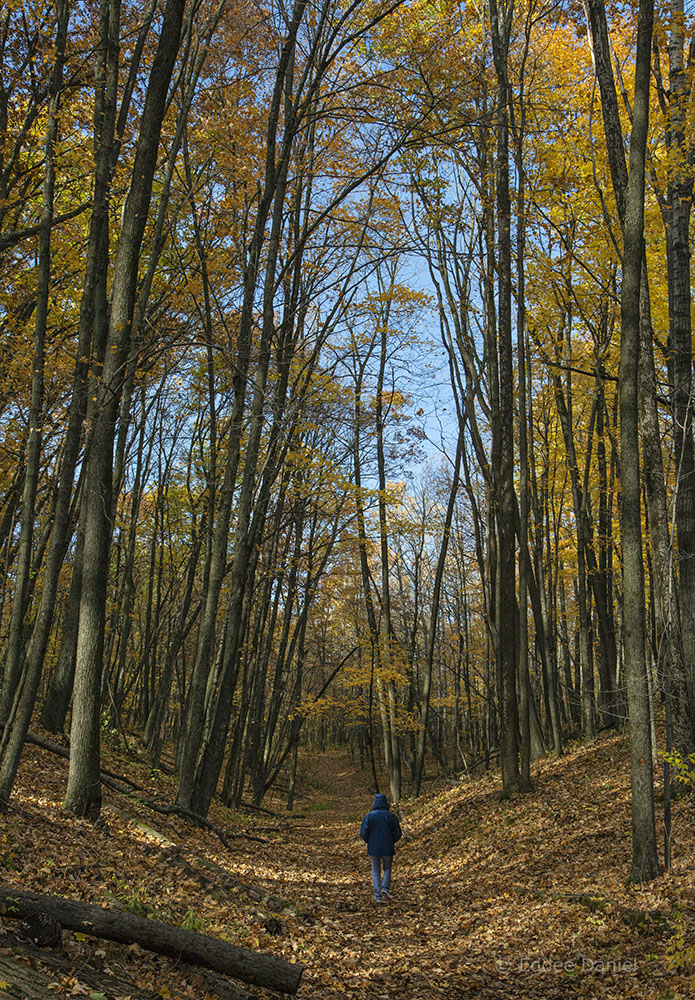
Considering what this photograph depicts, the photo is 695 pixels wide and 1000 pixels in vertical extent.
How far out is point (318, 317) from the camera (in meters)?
16.7

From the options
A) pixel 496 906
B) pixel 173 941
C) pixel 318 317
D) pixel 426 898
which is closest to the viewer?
pixel 173 941

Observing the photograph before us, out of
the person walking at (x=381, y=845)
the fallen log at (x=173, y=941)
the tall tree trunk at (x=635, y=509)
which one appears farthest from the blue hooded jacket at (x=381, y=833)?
the fallen log at (x=173, y=941)

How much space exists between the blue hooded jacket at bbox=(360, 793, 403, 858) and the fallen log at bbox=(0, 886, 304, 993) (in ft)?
15.0

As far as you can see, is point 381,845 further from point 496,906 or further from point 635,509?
point 635,509

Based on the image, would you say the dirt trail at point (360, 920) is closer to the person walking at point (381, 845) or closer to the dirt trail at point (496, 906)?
the dirt trail at point (496, 906)

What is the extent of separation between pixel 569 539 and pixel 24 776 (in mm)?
16502

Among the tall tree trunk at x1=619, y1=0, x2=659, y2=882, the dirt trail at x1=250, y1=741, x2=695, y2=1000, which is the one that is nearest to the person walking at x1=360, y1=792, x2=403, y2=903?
the dirt trail at x1=250, y1=741, x2=695, y2=1000

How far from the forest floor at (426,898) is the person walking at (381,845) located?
0.26 metres

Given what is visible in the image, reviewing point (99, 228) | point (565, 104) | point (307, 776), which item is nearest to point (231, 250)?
point (99, 228)

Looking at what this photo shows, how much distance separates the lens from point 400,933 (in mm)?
6684

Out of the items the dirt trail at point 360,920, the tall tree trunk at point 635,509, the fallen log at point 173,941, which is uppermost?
the tall tree trunk at point 635,509

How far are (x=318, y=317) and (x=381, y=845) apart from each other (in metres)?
12.3

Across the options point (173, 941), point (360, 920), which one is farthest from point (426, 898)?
point (173, 941)

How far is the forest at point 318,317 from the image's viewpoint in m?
7.25
